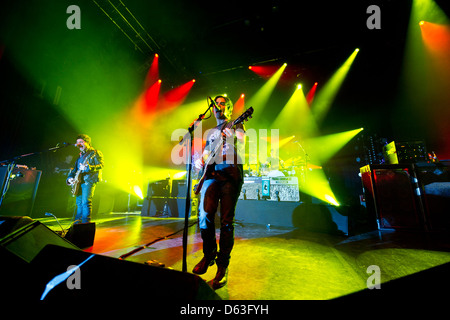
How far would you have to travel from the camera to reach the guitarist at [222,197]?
1.94 metres

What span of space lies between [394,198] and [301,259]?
408 centimetres

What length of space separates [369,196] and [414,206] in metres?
0.90

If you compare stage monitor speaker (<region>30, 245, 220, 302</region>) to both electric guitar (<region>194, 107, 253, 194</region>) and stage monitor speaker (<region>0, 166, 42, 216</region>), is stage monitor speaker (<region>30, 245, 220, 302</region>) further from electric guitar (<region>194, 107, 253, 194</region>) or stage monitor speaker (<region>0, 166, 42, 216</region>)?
stage monitor speaker (<region>0, 166, 42, 216</region>)

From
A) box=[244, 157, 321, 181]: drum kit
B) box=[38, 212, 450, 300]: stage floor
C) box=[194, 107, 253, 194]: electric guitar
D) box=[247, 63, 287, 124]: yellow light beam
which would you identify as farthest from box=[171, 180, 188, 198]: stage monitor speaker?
box=[247, 63, 287, 124]: yellow light beam

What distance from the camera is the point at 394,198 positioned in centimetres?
464

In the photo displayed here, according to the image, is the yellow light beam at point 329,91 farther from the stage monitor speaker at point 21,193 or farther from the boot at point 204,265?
the stage monitor speaker at point 21,193

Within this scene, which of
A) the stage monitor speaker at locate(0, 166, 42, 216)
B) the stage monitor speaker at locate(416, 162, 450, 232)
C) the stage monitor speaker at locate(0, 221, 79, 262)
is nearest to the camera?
the stage monitor speaker at locate(0, 221, 79, 262)

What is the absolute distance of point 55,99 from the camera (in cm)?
704

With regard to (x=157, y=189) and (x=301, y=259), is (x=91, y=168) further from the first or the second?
(x=301, y=259)

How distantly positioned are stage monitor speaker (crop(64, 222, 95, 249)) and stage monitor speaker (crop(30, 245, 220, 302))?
2361 mm

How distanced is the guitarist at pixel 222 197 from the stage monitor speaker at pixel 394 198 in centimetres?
488

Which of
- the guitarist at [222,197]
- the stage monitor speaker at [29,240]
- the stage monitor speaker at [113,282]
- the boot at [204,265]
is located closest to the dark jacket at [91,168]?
the stage monitor speaker at [29,240]

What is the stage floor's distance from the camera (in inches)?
65.7

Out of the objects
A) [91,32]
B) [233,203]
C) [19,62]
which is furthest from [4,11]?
[233,203]
